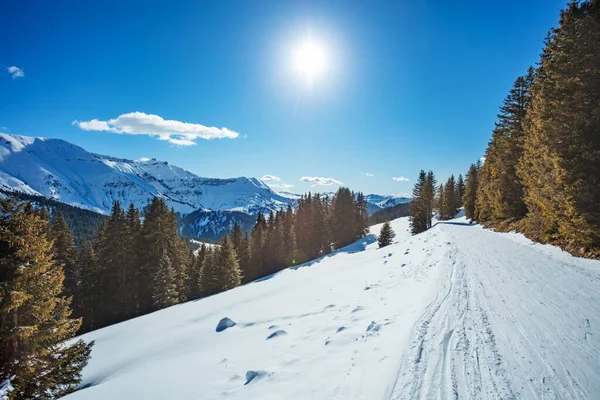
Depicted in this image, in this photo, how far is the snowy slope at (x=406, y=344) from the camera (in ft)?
15.3

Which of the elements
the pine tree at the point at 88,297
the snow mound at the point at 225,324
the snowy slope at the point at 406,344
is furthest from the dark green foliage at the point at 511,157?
the pine tree at the point at 88,297

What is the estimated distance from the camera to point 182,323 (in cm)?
1484

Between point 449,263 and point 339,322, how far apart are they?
756cm

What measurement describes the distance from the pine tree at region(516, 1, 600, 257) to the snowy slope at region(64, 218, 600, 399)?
5.62 feet

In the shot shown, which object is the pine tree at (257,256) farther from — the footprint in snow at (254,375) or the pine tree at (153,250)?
the footprint in snow at (254,375)

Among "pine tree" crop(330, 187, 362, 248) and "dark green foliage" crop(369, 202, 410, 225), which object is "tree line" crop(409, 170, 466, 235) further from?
"dark green foliage" crop(369, 202, 410, 225)

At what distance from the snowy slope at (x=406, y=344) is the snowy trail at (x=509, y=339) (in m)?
0.03

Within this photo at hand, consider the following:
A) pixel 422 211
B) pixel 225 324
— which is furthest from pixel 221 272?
pixel 422 211

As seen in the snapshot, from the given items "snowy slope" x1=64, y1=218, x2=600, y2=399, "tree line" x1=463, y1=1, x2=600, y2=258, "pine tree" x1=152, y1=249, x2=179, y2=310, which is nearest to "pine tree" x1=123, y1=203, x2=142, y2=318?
"pine tree" x1=152, y1=249, x2=179, y2=310

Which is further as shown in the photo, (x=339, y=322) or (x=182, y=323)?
(x=182, y=323)

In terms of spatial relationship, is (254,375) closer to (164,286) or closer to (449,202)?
(164,286)

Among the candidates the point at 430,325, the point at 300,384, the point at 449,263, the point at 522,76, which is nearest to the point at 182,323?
the point at 300,384

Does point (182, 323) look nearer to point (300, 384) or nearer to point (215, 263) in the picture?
point (300, 384)

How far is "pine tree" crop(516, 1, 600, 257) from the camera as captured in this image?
1188 centimetres
